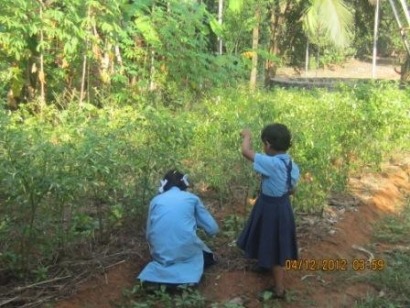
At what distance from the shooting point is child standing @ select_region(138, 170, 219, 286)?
3881 millimetres

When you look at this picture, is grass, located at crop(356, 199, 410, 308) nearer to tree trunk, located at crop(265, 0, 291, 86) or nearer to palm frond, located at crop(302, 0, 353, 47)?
palm frond, located at crop(302, 0, 353, 47)

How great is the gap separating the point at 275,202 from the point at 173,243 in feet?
2.70

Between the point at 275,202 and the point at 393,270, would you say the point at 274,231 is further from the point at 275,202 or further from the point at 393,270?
the point at 393,270

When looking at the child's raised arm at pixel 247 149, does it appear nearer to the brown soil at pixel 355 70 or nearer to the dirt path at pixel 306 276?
the dirt path at pixel 306 276

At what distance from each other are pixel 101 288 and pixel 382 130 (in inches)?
201

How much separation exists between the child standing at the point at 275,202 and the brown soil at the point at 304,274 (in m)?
0.23

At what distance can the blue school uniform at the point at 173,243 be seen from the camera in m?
3.88

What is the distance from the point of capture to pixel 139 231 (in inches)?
181

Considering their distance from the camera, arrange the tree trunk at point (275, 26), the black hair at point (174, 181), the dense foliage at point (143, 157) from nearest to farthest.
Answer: the dense foliage at point (143, 157), the black hair at point (174, 181), the tree trunk at point (275, 26)

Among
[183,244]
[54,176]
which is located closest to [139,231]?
[183,244]

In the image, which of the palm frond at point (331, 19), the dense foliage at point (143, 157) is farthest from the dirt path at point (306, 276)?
the palm frond at point (331, 19)

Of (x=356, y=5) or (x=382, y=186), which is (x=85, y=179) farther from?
(x=356, y=5)

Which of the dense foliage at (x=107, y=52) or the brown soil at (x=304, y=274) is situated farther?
the dense foliage at (x=107, y=52)

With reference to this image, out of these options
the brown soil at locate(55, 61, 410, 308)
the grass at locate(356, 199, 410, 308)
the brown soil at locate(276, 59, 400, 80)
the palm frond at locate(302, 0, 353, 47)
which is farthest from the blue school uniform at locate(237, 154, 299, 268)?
the brown soil at locate(276, 59, 400, 80)
